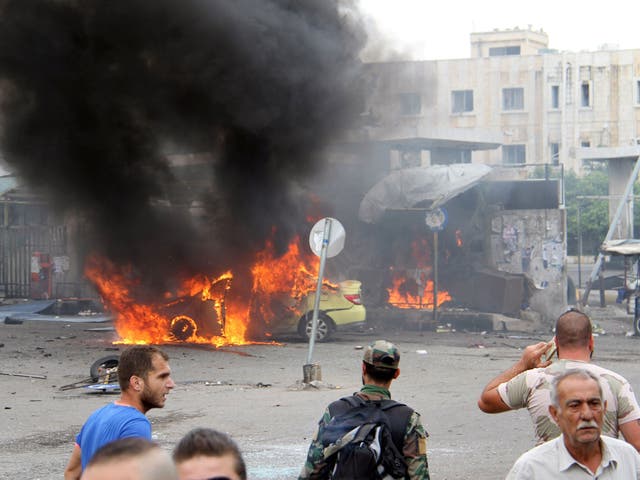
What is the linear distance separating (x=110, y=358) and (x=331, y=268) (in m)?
13.0

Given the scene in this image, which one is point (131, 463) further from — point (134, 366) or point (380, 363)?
point (134, 366)

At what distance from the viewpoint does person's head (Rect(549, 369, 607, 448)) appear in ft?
12.6

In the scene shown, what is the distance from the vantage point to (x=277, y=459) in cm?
941

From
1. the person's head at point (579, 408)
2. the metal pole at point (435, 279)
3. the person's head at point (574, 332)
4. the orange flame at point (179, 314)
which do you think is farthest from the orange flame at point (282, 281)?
the person's head at point (579, 408)

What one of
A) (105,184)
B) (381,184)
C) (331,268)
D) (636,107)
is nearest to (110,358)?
(105,184)

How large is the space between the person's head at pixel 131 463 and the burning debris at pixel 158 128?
19.5 meters

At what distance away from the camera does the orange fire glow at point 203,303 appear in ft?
68.8

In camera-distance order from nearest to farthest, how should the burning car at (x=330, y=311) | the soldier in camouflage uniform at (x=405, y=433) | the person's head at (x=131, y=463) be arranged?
1. the person's head at (x=131, y=463)
2. the soldier in camouflage uniform at (x=405, y=433)
3. the burning car at (x=330, y=311)

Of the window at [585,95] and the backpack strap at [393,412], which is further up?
the window at [585,95]

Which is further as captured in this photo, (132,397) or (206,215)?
(206,215)

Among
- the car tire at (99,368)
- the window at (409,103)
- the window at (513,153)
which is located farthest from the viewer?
the window at (513,153)

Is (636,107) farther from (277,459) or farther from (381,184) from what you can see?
(277,459)

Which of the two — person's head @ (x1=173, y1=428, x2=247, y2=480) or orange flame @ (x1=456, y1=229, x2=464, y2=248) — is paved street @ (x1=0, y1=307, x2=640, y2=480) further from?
person's head @ (x1=173, y1=428, x2=247, y2=480)

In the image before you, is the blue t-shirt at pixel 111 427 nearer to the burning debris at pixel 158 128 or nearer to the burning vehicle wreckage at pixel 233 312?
the burning vehicle wreckage at pixel 233 312
